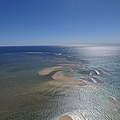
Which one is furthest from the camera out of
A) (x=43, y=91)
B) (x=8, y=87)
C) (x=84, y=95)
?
(x=8, y=87)

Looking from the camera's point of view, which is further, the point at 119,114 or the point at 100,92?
the point at 100,92

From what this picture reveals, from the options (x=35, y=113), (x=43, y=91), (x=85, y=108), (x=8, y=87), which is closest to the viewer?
(x=35, y=113)

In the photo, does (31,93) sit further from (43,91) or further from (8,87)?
(8,87)

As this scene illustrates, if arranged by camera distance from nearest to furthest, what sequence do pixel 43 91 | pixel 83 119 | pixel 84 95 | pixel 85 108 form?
pixel 83 119 → pixel 85 108 → pixel 84 95 → pixel 43 91

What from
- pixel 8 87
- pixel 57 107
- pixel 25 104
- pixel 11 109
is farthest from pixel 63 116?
pixel 8 87

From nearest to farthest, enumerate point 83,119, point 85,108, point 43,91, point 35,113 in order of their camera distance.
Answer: point 83,119 → point 35,113 → point 85,108 → point 43,91

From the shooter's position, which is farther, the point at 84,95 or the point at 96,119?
the point at 84,95

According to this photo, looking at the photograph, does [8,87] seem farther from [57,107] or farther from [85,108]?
[85,108]

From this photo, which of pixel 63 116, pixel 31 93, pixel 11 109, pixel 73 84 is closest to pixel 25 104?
pixel 11 109
